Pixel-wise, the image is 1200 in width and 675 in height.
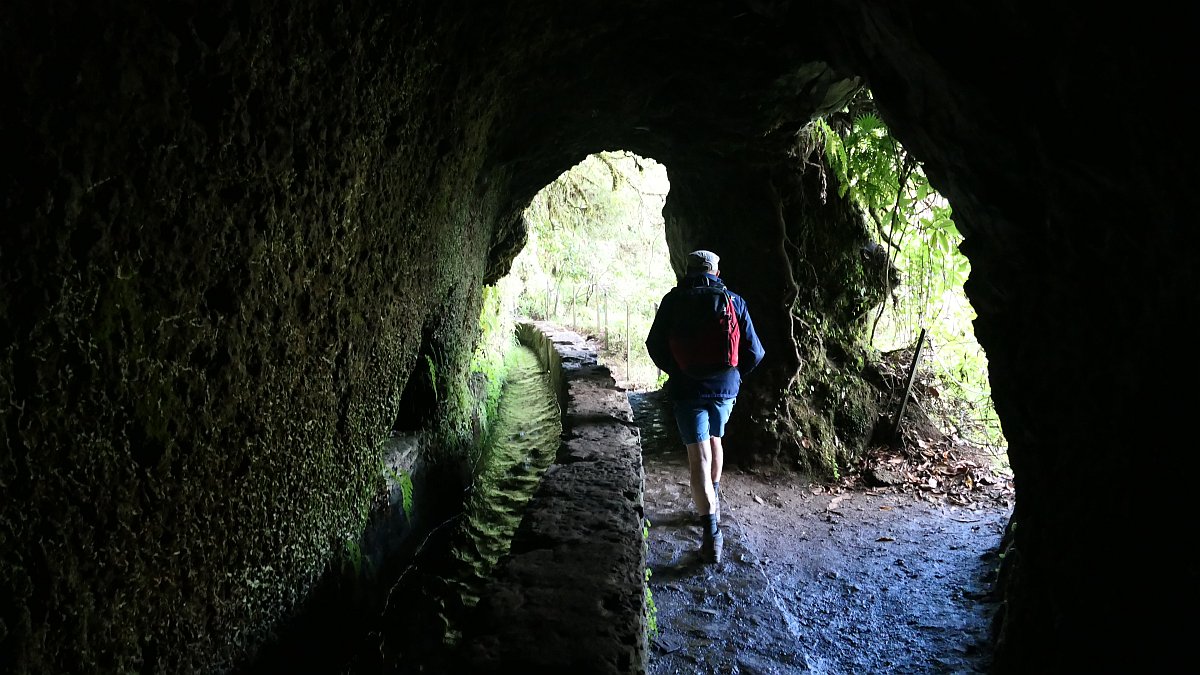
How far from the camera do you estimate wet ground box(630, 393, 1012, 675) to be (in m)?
3.38

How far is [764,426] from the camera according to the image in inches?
256

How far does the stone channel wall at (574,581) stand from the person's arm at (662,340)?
0.82 m

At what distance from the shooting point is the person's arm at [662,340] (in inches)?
185

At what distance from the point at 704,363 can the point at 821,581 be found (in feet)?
5.66

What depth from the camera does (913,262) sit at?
21.5 feet

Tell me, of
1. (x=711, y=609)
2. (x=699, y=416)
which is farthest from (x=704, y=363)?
(x=711, y=609)

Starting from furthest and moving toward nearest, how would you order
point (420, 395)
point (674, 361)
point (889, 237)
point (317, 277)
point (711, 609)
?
point (889, 237) < point (420, 395) < point (674, 361) < point (711, 609) < point (317, 277)

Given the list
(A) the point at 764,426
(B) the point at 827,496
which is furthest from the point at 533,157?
(B) the point at 827,496

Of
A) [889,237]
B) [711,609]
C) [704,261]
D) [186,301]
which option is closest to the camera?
[186,301]

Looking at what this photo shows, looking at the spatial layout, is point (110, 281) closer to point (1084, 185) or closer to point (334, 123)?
point (334, 123)

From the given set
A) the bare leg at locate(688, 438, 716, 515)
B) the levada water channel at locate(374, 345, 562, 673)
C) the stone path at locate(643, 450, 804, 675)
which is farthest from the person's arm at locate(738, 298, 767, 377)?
the levada water channel at locate(374, 345, 562, 673)

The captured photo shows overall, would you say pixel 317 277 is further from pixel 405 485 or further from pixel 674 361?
pixel 674 361

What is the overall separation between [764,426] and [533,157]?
3643 millimetres

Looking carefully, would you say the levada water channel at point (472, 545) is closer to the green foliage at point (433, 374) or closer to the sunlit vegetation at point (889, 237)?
the green foliage at point (433, 374)
